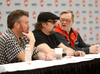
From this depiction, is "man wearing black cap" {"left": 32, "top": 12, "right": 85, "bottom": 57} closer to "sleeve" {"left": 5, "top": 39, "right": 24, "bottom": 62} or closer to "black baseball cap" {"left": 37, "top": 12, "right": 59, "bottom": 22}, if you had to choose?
"black baseball cap" {"left": 37, "top": 12, "right": 59, "bottom": 22}

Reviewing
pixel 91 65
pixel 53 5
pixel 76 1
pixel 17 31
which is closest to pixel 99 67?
pixel 91 65

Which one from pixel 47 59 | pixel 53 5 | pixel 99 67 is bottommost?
pixel 99 67

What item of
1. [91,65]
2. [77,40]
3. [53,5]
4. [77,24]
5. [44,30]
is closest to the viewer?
[91,65]

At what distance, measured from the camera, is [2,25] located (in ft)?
15.3

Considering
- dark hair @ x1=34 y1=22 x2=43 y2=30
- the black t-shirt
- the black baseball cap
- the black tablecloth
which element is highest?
the black baseball cap

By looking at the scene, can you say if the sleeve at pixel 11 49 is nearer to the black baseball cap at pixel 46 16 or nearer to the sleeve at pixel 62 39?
the black baseball cap at pixel 46 16

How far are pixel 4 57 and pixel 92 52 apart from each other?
4.68 ft

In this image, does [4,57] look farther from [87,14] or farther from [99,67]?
[87,14]

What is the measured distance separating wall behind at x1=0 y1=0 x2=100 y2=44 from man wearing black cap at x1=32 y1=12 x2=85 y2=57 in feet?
9.34

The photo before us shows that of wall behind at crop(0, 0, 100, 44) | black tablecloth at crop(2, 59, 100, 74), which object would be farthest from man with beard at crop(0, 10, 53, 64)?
wall behind at crop(0, 0, 100, 44)

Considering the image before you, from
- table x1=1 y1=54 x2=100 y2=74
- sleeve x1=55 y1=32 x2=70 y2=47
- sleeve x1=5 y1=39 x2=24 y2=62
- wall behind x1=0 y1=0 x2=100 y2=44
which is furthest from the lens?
wall behind x1=0 y1=0 x2=100 y2=44

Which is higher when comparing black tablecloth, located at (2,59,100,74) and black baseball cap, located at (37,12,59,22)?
black baseball cap, located at (37,12,59,22)

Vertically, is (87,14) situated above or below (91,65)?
above

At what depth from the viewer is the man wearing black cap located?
215cm
